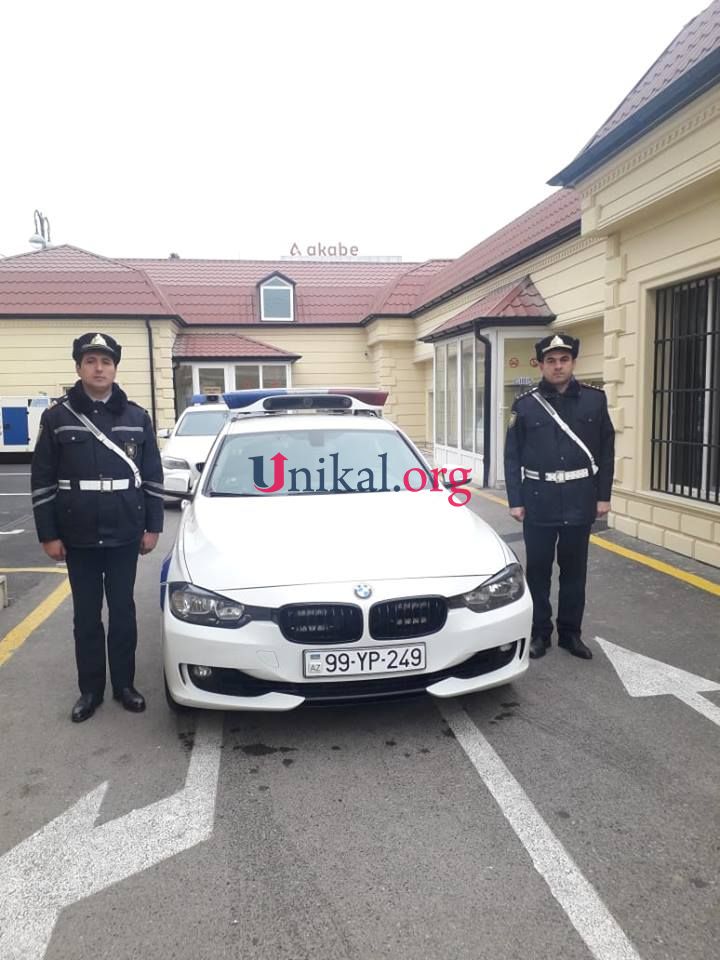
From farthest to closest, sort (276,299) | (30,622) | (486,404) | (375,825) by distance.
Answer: (276,299) < (486,404) < (30,622) < (375,825)

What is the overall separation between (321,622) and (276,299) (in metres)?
19.1

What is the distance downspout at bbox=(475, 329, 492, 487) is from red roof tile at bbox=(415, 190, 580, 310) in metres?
1.77

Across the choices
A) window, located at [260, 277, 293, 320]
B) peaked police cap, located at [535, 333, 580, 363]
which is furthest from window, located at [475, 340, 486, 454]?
window, located at [260, 277, 293, 320]

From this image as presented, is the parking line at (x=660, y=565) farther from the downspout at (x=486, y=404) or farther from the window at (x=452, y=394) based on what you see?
the window at (x=452, y=394)

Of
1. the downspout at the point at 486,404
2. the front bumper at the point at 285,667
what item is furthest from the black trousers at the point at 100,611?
the downspout at the point at 486,404

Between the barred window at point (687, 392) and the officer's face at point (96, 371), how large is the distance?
5187 millimetres

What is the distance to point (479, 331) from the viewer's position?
11.5m

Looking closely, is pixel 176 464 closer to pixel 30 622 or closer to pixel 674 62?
pixel 30 622

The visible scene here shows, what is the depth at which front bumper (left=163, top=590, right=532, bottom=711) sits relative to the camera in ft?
10.1

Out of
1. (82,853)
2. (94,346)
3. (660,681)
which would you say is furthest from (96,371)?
(660,681)

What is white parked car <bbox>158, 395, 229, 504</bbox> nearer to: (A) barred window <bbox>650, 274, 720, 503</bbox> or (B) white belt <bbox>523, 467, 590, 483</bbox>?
(A) barred window <bbox>650, 274, 720, 503</bbox>

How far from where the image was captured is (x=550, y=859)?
7.98ft

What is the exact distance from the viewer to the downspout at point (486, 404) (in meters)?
11.5

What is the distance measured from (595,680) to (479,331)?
8.34 metres
